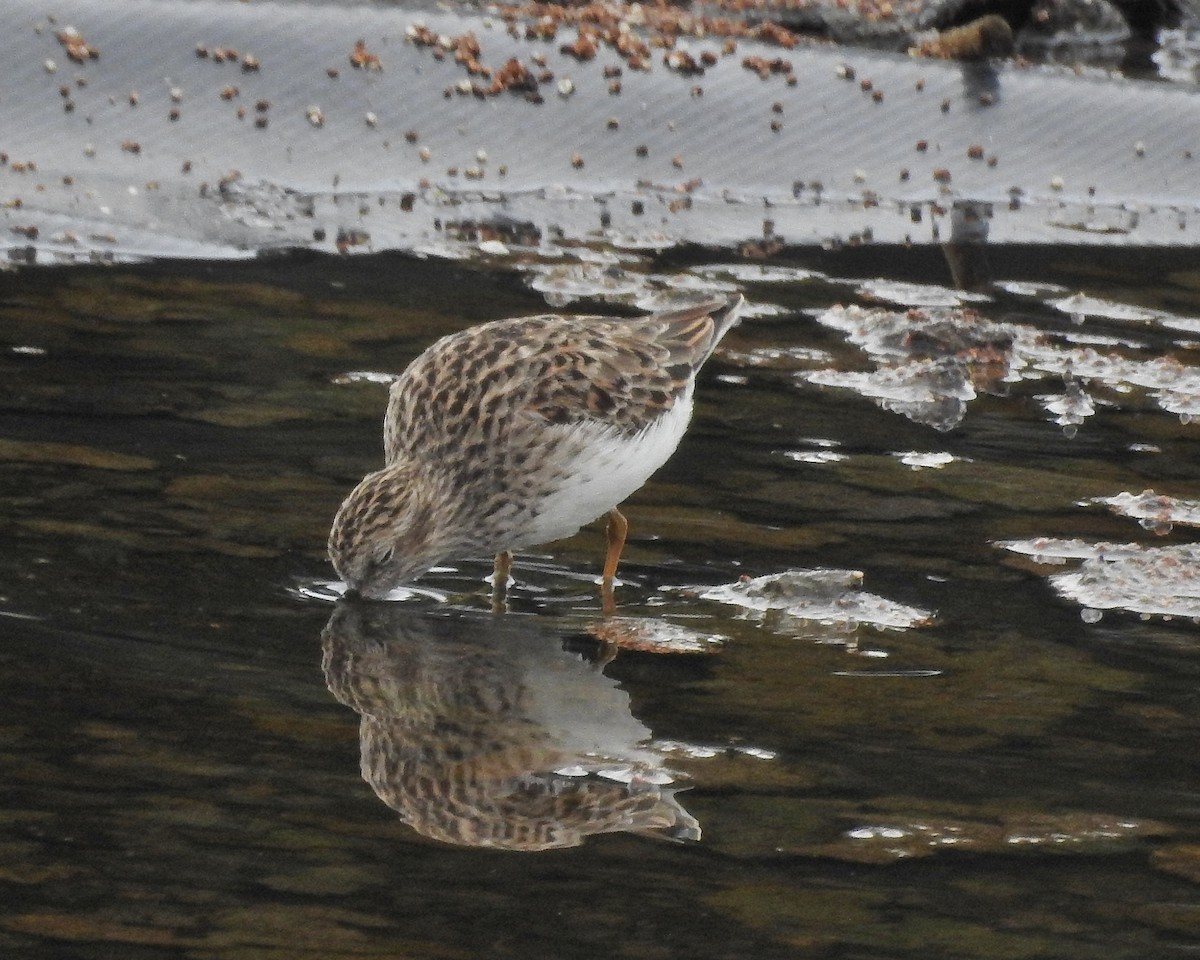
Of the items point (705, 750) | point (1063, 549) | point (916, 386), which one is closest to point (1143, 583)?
point (1063, 549)

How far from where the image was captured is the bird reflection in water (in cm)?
527

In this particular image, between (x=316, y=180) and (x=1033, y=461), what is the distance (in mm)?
4945

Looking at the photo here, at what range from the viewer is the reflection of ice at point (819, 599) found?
6.78 meters

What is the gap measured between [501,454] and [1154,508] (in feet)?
8.56

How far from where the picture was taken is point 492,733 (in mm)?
5840

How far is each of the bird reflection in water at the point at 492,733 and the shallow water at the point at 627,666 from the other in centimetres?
2

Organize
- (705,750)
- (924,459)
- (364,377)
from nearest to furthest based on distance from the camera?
(705,750) → (924,459) → (364,377)

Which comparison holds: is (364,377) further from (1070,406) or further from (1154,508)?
(1154,508)

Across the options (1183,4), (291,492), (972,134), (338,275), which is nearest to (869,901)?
(291,492)

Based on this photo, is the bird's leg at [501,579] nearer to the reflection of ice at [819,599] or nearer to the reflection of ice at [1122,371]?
the reflection of ice at [819,599]

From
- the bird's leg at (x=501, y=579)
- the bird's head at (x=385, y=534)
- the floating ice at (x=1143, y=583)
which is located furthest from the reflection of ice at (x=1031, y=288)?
the bird's head at (x=385, y=534)

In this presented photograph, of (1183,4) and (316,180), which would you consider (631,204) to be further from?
(1183,4)

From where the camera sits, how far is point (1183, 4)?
17.3 meters

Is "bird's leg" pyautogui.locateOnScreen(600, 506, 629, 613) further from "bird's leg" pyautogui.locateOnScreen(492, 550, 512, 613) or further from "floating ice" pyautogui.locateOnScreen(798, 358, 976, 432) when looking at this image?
"floating ice" pyautogui.locateOnScreen(798, 358, 976, 432)
